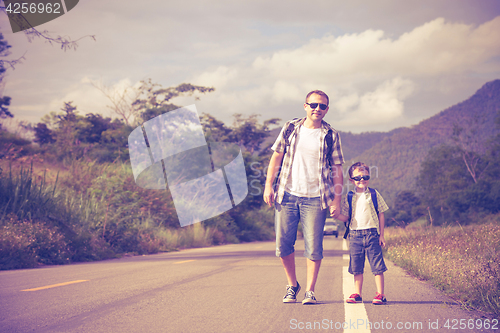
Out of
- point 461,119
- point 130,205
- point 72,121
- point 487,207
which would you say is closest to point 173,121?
point 72,121

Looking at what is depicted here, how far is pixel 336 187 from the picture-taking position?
511 cm

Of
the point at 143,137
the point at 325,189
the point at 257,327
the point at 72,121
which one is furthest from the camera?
the point at 72,121

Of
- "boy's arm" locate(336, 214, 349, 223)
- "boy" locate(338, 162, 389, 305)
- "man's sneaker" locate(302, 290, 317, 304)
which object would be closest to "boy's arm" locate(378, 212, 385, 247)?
"boy" locate(338, 162, 389, 305)

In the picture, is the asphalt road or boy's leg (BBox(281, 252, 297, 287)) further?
boy's leg (BBox(281, 252, 297, 287))

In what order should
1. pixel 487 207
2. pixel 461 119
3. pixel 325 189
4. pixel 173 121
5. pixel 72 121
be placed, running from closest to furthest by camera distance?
pixel 325 189 → pixel 173 121 → pixel 72 121 → pixel 487 207 → pixel 461 119

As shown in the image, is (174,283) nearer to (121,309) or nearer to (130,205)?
(121,309)

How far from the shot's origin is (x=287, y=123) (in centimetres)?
524

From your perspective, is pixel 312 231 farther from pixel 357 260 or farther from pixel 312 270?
pixel 357 260

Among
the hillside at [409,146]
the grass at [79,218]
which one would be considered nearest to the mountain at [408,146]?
the hillside at [409,146]

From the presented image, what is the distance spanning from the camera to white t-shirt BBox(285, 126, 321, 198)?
4996 millimetres

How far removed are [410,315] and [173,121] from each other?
28872mm

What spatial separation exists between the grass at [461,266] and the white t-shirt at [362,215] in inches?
51.5

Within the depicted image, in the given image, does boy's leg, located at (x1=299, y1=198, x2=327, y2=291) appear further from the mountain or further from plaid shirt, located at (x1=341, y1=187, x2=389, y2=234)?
the mountain

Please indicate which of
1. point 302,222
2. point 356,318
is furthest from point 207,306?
point 356,318
